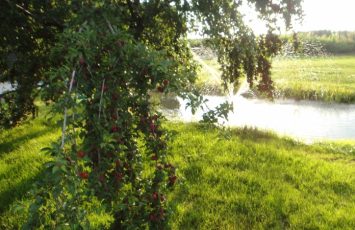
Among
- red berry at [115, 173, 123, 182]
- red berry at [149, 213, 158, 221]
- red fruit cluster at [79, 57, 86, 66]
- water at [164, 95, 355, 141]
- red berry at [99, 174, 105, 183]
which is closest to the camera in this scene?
red fruit cluster at [79, 57, 86, 66]

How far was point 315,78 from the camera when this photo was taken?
28453mm

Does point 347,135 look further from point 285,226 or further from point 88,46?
point 88,46

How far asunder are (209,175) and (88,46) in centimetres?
702

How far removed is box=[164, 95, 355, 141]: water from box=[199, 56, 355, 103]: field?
0.90 metres

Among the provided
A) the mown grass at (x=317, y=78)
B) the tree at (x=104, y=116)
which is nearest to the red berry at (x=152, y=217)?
the tree at (x=104, y=116)

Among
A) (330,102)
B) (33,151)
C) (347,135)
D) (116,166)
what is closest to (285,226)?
(116,166)

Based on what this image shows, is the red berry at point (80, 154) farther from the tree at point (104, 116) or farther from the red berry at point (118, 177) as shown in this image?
the red berry at point (118, 177)

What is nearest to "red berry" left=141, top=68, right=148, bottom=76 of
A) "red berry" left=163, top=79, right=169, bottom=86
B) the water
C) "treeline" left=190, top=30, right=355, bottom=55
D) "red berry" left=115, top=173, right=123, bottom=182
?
"red berry" left=163, top=79, right=169, bottom=86

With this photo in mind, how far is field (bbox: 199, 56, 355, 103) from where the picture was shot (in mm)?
23859

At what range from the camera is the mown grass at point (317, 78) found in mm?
23844

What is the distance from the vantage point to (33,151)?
1145cm

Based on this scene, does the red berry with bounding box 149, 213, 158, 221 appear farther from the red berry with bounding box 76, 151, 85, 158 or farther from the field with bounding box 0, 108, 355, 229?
the field with bounding box 0, 108, 355, 229

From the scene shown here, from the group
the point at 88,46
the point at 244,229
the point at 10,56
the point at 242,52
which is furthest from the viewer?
the point at 244,229

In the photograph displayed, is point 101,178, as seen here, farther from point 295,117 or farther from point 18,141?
point 295,117
